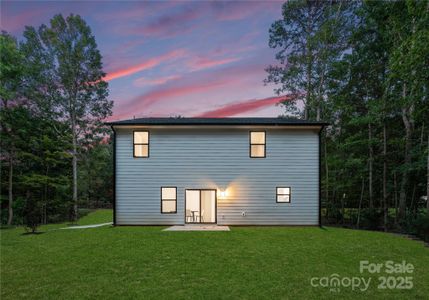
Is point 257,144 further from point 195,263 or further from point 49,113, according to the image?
point 49,113

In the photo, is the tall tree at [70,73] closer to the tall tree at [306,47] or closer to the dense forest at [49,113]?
the dense forest at [49,113]

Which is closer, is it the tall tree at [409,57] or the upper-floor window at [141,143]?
the tall tree at [409,57]

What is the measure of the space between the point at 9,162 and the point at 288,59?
21219mm

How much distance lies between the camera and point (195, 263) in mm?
5898

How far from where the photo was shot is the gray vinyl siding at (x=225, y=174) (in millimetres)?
11344

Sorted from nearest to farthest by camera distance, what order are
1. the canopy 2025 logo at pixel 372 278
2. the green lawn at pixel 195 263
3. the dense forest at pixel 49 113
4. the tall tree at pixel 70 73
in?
the green lawn at pixel 195 263
the canopy 2025 logo at pixel 372 278
the dense forest at pixel 49 113
the tall tree at pixel 70 73

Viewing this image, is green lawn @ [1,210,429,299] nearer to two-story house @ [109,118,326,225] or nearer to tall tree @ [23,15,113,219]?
two-story house @ [109,118,326,225]

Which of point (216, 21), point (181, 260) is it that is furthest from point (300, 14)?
point (181, 260)

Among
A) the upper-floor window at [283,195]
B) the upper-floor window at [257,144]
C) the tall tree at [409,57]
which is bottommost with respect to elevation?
the upper-floor window at [283,195]

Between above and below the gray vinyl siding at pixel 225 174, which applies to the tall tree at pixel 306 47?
above

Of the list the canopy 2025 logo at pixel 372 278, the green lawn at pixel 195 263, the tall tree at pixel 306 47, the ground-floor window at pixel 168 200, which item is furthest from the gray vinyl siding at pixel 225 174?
the tall tree at pixel 306 47

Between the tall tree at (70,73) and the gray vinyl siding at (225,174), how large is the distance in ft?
24.2

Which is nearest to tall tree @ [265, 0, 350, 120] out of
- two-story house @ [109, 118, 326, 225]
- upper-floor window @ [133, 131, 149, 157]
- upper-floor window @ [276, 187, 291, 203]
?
two-story house @ [109, 118, 326, 225]

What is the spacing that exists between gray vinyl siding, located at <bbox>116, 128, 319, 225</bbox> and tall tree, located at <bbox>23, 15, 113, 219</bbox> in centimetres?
738
